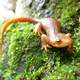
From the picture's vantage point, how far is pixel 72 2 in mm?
3414

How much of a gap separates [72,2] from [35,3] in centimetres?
48

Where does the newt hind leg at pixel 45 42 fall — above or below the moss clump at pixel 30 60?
above

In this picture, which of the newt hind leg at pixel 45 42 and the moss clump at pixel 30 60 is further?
the newt hind leg at pixel 45 42

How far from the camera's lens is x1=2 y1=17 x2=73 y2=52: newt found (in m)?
2.91

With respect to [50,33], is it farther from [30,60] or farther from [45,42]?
[30,60]

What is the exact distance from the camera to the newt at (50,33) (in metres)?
2.91

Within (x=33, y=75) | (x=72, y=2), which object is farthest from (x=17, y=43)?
(x=72, y=2)

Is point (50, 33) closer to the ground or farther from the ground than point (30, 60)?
farther from the ground

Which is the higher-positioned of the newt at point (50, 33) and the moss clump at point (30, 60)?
the newt at point (50, 33)

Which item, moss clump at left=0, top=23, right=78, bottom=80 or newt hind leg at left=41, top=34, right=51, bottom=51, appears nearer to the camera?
moss clump at left=0, top=23, right=78, bottom=80

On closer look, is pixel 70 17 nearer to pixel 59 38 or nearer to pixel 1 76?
pixel 59 38

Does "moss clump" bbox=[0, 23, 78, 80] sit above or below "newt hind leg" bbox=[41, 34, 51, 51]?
below

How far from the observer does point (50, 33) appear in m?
3.08

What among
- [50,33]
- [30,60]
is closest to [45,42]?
[50,33]
